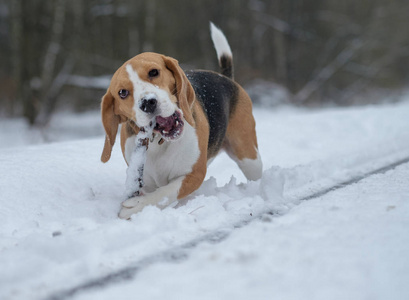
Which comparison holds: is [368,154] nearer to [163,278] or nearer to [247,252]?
[247,252]

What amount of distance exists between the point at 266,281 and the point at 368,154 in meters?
3.71

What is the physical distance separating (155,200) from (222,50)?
6.98 feet

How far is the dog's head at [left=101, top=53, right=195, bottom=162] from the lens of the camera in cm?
260

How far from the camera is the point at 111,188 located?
137 inches

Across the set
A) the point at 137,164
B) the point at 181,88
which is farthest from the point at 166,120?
the point at 137,164

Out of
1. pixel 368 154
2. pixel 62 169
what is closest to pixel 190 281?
pixel 62 169

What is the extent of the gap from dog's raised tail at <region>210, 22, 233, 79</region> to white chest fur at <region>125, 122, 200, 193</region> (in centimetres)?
154

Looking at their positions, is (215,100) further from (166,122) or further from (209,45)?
(209,45)

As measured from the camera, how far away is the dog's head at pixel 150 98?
2604 mm

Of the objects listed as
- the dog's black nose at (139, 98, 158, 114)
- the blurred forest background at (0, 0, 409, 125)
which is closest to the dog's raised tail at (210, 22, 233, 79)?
the dog's black nose at (139, 98, 158, 114)

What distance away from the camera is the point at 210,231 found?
2.15 meters

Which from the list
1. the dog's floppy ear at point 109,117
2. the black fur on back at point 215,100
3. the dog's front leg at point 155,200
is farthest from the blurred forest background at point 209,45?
the dog's front leg at point 155,200

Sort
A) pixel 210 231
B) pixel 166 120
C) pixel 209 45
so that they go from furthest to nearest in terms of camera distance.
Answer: pixel 209 45 → pixel 166 120 → pixel 210 231

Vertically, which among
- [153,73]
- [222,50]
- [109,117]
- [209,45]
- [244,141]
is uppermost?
[153,73]
